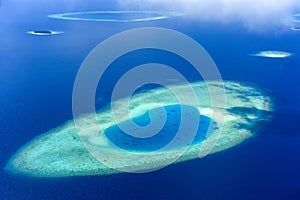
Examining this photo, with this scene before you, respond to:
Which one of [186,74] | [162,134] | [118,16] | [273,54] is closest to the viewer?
[162,134]

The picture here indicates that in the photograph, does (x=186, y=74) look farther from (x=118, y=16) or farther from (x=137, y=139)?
(x=118, y=16)

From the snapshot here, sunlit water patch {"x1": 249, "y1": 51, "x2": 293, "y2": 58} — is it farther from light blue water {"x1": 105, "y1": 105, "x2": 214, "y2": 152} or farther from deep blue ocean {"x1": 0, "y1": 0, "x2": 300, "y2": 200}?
light blue water {"x1": 105, "y1": 105, "x2": 214, "y2": 152}

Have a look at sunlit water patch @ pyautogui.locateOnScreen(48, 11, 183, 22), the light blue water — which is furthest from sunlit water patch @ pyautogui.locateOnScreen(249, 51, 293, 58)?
sunlit water patch @ pyautogui.locateOnScreen(48, 11, 183, 22)

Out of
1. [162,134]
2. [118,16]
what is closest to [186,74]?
[162,134]

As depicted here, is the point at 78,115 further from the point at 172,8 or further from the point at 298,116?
the point at 172,8

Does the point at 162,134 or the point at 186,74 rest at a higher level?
the point at 186,74

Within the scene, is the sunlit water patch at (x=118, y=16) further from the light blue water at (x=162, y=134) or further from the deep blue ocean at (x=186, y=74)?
the light blue water at (x=162, y=134)
